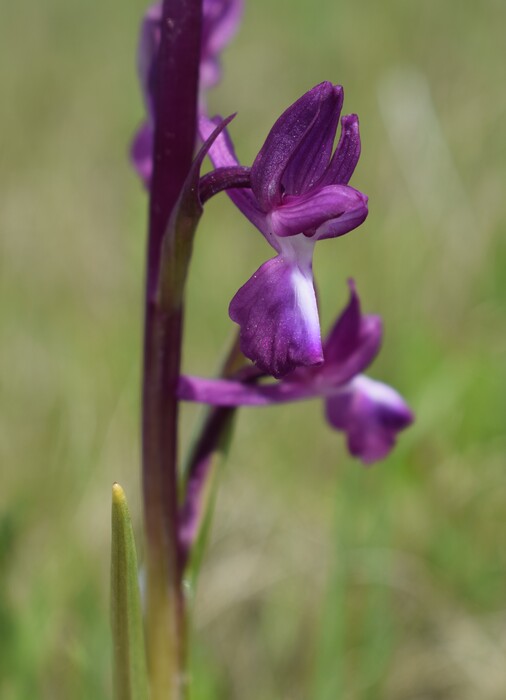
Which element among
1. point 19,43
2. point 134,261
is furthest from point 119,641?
point 19,43

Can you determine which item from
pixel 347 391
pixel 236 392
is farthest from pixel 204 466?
pixel 347 391

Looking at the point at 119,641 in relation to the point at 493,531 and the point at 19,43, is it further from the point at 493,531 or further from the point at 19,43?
the point at 19,43

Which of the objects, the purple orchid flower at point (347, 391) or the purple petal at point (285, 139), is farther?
the purple orchid flower at point (347, 391)

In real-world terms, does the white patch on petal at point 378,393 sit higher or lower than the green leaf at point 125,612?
higher

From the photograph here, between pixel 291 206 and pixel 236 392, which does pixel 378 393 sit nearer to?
pixel 236 392

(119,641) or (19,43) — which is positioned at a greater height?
(19,43)

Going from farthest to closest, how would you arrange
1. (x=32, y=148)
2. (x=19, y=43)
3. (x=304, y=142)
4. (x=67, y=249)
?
1. (x=19, y=43)
2. (x=32, y=148)
3. (x=67, y=249)
4. (x=304, y=142)

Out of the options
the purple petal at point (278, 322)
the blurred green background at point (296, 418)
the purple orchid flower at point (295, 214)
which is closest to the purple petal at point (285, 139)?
the purple orchid flower at point (295, 214)

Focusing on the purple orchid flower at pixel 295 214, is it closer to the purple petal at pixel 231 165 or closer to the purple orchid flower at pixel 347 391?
the purple petal at pixel 231 165
